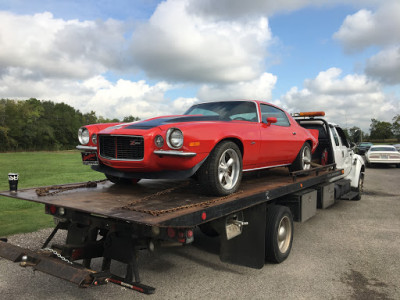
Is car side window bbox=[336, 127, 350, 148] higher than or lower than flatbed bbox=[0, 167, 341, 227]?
Answer: higher

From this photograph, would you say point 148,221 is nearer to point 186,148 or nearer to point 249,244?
point 186,148

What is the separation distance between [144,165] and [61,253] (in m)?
1.20

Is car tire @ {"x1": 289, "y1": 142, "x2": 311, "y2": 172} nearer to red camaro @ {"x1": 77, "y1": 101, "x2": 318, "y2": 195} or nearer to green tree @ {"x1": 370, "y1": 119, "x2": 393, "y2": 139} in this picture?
red camaro @ {"x1": 77, "y1": 101, "x2": 318, "y2": 195}

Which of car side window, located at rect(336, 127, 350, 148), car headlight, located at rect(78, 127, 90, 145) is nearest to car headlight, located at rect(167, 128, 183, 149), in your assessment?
car headlight, located at rect(78, 127, 90, 145)

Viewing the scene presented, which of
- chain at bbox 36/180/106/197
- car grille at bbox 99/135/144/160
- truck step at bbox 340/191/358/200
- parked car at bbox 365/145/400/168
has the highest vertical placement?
car grille at bbox 99/135/144/160

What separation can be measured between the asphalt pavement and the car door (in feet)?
4.46

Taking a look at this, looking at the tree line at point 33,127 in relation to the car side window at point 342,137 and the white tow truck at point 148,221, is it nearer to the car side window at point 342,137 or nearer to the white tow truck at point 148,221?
the car side window at point 342,137

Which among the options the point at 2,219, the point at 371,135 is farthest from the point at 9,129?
the point at 371,135

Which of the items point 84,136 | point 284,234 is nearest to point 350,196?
point 284,234

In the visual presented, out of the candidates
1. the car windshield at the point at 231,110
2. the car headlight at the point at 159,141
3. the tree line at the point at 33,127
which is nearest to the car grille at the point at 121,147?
the car headlight at the point at 159,141

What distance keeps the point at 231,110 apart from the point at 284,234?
197 cm

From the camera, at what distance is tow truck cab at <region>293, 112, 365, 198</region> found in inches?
302

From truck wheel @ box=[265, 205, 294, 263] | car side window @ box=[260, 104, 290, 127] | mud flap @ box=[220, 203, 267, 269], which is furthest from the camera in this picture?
car side window @ box=[260, 104, 290, 127]

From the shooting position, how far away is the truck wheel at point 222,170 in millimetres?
3695
